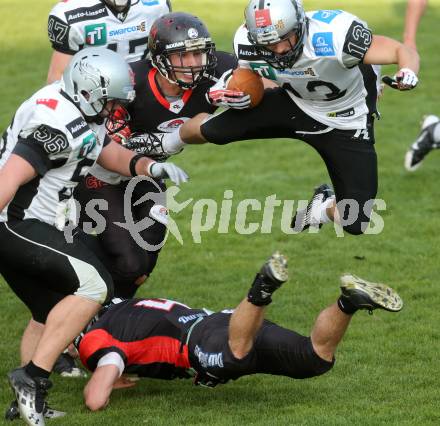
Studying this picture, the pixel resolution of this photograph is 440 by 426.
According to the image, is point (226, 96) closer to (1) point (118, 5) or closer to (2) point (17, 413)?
(1) point (118, 5)

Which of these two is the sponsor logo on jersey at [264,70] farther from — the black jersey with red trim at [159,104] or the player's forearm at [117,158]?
the player's forearm at [117,158]

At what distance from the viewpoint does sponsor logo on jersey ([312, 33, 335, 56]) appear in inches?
234

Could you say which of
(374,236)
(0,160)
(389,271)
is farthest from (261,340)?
(374,236)

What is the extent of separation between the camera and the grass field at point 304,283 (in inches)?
210

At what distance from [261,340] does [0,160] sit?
1629 millimetres

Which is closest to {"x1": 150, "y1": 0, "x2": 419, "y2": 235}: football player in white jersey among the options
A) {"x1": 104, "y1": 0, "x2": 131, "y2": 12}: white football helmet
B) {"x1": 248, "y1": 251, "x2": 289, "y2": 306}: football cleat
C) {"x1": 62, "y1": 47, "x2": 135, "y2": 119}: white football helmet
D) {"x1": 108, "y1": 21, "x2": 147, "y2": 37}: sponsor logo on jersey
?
{"x1": 62, "y1": 47, "x2": 135, "y2": 119}: white football helmet

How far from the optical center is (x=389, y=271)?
764cm

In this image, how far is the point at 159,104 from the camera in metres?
6.59

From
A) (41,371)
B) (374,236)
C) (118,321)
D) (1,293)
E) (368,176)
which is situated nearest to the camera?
(41,371)

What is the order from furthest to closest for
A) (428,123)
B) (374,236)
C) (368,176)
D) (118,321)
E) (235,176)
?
1. (235,176)
2. (428,123)
3. (374,236)
4. (368,176)
5. (118,321)

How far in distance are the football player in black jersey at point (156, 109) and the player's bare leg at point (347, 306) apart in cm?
155

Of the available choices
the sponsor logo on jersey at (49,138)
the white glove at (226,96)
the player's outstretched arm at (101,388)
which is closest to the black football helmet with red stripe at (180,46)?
the white glove at (226,96)

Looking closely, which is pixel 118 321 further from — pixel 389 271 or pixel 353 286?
pixel 389 271

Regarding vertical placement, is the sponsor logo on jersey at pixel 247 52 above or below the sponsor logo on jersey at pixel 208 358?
above
